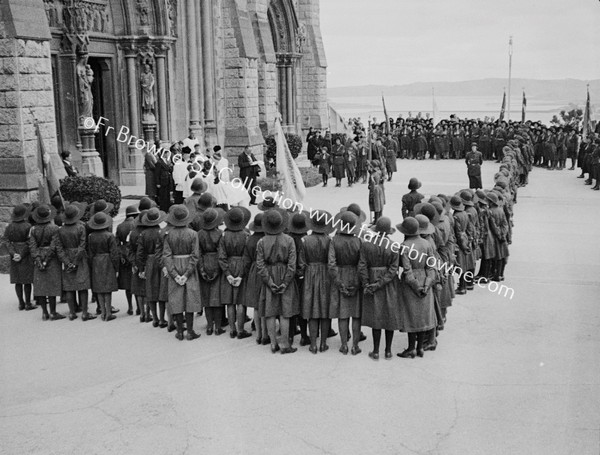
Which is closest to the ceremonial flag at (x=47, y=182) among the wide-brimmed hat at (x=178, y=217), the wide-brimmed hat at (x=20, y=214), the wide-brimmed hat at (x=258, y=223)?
the wide-brimmed hat at (x=20, y=214)

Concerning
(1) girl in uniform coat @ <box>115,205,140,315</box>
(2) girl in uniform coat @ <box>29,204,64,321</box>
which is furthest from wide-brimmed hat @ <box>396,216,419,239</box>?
(2) girl in uniform coat @ <box>29,204,64,321</box>

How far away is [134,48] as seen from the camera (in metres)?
18.7

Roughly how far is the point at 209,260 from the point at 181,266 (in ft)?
1.15

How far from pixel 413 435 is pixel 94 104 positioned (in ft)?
47.5

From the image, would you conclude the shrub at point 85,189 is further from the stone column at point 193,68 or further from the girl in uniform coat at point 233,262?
the stone column at point 193,68

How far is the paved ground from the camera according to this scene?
629 cm

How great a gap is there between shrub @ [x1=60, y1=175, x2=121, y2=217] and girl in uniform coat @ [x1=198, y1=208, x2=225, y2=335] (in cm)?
456

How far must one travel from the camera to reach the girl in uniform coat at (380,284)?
821 centimetres

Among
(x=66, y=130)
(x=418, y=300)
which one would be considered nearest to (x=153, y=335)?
(x=418, y=300)

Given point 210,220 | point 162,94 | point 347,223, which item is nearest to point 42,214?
point 210,220

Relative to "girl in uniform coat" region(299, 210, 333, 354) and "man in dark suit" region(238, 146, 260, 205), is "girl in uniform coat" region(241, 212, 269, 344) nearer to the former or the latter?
"girl in uniform coat" region(299, 210, 333, 354)

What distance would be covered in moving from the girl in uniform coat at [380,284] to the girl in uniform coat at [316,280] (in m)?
0.47

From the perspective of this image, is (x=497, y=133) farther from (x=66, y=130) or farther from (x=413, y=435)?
(x=413, y=435)

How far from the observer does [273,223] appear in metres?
8.52
